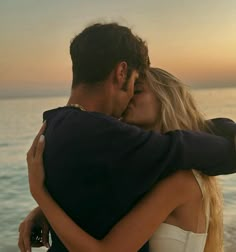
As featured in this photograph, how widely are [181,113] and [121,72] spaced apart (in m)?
0.34

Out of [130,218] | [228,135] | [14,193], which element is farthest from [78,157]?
[14,193]

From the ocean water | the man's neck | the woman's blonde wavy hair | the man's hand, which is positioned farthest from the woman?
the ocean water

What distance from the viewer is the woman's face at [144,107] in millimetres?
1796

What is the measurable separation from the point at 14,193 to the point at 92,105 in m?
7.12

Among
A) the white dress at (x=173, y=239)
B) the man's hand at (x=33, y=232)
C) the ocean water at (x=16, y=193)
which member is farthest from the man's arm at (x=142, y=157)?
the ocean water at (x=16, y=193)

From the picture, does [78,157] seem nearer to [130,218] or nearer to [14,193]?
[130,218]

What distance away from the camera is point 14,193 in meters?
8.42

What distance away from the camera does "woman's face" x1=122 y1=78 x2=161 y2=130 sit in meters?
1.80

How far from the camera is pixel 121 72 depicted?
1.54 meters

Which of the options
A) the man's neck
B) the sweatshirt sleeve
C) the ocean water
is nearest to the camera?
the sweatshirt sleeve

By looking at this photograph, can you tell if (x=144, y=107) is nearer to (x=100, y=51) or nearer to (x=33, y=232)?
(x=100, y=51)

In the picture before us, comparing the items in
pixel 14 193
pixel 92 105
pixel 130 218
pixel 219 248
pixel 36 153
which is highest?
pixel 92 105

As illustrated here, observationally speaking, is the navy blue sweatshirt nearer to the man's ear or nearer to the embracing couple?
the embracing couple

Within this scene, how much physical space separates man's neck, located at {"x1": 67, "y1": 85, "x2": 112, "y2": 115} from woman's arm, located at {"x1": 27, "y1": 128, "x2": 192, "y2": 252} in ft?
0.48
